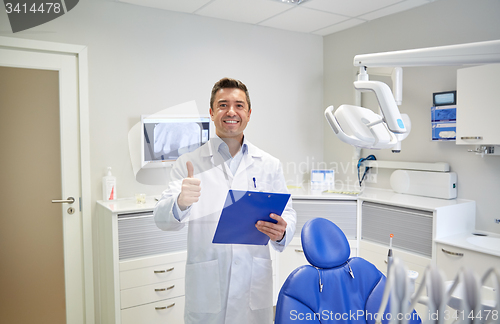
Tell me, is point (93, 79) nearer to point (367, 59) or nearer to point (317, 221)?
point (317, 221)

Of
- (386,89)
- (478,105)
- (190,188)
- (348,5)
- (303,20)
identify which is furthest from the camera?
(303,20)

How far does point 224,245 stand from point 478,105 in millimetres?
1829

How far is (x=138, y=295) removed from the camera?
2490 mm

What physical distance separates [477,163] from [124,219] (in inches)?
96.4

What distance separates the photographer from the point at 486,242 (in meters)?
2.40

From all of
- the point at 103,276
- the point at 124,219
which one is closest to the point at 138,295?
the point at 103,276

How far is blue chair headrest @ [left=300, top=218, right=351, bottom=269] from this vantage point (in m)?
1.55

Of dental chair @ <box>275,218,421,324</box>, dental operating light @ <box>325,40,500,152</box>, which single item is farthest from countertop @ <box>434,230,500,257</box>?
dental operating light @ <box>325,40,500,152</box>

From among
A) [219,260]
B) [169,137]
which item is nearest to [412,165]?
[169,137]

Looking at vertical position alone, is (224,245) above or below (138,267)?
above

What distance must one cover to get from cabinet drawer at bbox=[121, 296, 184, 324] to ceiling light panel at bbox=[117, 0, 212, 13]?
215cm

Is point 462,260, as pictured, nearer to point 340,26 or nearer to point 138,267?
point 138,267

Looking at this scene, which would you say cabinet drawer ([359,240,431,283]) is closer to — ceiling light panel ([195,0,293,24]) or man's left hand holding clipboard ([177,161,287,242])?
man's left hand holding clipboard ([177,161,287,242])

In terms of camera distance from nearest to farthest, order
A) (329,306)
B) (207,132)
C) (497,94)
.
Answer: (329,306), (497,94), (207,132)
